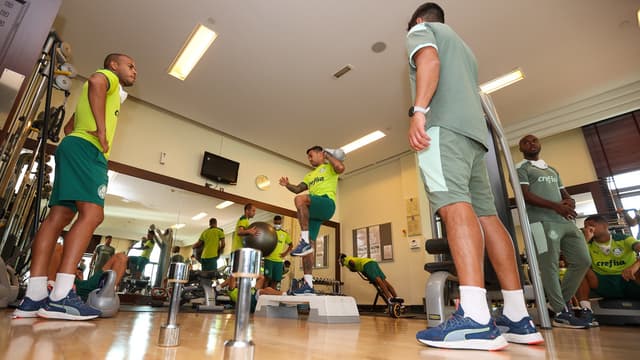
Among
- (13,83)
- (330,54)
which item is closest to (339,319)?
(13,83)

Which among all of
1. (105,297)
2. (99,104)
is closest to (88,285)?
(105,297)

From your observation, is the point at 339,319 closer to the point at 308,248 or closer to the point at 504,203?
the point at 308,248

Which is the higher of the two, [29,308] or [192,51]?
[192,51]

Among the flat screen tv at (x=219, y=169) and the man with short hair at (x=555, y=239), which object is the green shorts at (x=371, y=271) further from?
the flat screen tv at (x=219, y=169)

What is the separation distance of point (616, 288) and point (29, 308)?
3916 millimetres

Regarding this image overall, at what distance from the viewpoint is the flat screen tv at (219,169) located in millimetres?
5102

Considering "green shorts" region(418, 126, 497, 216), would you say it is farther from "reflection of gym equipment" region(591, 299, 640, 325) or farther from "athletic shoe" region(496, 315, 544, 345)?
"reflection of gym equipment" region(591, 299, 640, 325)

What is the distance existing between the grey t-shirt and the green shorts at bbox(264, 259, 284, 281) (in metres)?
3.84

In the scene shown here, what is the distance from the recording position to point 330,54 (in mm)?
3791

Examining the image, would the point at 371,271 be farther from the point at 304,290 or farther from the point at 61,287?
the point at 61,287

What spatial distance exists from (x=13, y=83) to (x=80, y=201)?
2.18ft

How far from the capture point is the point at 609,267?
8.83ft

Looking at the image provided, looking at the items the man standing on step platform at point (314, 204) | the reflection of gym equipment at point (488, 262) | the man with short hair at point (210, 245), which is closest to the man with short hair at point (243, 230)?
the man with short hair at point (210, 245)

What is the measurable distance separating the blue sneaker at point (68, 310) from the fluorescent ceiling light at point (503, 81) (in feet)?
15.4
